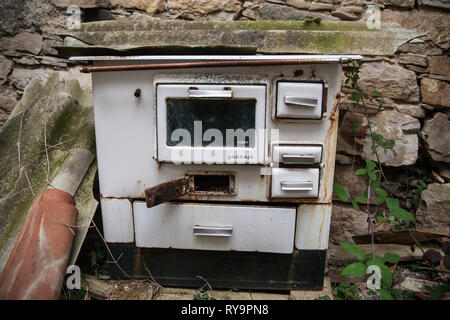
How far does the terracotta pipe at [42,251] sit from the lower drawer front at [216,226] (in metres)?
0.38

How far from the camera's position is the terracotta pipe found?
1475 mm

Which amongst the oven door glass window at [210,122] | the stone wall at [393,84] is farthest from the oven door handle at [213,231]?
the stone wall at [393,84]

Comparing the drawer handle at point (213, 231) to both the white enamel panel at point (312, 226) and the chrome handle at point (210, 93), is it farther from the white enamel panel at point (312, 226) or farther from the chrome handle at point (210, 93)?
the chrome handle at point (210, 93)

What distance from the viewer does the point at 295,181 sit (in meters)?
1.67

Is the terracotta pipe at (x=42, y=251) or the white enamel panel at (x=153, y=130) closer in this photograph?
the terracotta pipe at (x=42, y=251)

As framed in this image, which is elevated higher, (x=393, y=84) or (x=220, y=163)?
(x=393, y=84)

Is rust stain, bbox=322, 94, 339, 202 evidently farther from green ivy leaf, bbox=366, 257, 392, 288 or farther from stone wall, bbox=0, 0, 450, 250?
stone wall, bbox=0, 0, 450, 250

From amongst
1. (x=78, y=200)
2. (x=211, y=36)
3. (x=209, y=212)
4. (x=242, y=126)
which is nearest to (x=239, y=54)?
(x=211, y=36)

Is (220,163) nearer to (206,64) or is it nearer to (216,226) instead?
(216,226)

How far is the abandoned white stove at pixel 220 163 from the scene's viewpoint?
1.59 metres

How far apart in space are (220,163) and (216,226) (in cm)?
37

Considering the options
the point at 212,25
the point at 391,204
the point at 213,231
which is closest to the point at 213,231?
the point at 213,231

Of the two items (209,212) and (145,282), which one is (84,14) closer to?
(209,212)

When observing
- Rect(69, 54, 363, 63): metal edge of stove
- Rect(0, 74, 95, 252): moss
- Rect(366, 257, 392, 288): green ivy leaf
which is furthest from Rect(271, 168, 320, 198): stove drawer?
Answer: Rect(0, 74, 95, 252): moss
